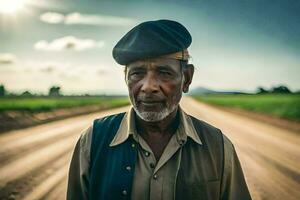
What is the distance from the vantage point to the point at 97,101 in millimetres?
26531

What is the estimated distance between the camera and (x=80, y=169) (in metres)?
1.40

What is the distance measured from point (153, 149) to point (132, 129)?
0.11m

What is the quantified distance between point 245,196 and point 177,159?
0.31m

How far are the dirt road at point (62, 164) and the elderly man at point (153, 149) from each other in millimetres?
2305

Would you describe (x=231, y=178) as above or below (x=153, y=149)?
below

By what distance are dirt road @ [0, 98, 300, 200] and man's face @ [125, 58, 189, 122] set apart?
239cm

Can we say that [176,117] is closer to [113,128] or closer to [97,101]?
[113,128]

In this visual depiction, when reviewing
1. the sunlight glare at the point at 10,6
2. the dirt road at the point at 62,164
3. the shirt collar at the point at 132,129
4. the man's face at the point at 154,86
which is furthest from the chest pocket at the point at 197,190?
the sunlight glare at the point at 10,6

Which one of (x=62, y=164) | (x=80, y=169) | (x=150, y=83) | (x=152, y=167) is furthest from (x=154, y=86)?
(x=62, y=164)

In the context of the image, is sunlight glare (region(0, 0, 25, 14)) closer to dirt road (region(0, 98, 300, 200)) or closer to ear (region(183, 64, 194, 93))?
dirt road (region(0, 98, 300, 200))

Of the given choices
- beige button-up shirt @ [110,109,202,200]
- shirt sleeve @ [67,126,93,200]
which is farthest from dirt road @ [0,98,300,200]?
beige button-up shirt @ [110,109,202,200]

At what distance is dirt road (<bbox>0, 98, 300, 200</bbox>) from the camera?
150 inches

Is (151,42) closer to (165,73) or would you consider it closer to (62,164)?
(165,73)

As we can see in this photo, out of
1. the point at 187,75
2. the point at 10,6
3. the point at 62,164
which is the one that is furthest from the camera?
the point at 62,164
